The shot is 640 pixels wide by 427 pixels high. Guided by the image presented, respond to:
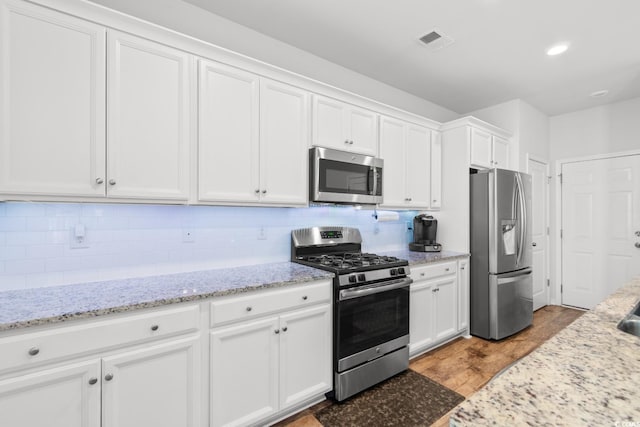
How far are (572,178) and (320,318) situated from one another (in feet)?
14.5

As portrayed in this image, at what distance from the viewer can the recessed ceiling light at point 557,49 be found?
2.66 meters

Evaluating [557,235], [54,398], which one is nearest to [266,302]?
[54,398]

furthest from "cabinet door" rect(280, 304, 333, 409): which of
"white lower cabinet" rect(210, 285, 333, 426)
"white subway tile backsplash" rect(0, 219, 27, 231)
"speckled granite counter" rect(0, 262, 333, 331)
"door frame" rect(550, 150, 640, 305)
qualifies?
"door frame" rect(550, 150, 640, 305)

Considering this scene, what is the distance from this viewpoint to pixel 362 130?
2.80m

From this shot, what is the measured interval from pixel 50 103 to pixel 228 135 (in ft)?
2.95

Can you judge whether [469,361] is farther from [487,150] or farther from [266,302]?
[487,150]

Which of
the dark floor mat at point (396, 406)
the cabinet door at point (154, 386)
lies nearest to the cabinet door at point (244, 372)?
the cabinet door at point (154, 386)

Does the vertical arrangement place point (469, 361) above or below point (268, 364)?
below

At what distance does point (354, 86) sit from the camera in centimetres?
321

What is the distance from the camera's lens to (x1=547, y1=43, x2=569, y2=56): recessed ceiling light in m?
2.66

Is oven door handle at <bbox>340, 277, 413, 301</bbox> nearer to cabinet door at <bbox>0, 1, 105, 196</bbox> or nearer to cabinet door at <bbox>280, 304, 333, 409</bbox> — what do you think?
cabinet door at <bbox>280, 304, 333, 409</bbox>

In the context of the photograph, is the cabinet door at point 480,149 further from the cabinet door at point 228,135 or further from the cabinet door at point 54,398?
the cabinet door at point 54,398

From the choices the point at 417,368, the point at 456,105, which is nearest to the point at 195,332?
the point at 417,368

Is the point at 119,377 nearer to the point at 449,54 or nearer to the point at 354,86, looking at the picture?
the point at 354,86
